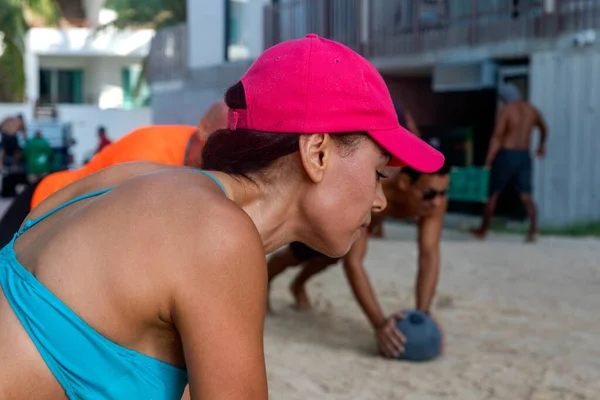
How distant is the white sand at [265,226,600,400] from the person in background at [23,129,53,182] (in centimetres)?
1019

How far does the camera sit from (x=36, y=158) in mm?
15914

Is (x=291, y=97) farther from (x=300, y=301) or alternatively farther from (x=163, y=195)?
(x=300, y=301)

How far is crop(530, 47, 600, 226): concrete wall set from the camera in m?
9.53

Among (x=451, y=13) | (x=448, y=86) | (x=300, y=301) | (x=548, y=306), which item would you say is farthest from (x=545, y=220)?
(x=300, y=301)

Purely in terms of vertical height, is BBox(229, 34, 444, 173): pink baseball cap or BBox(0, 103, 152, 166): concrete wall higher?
BBox(229, 34, 444, 173): pink baseball cap

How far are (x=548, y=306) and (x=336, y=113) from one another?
14.6ft

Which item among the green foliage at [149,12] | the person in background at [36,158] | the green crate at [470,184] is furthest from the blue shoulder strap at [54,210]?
the green foliage at [149,12]

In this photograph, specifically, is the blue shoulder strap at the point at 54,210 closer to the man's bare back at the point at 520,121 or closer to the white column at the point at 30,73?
the man's bare back at the point at 520,121

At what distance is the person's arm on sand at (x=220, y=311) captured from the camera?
1.29m

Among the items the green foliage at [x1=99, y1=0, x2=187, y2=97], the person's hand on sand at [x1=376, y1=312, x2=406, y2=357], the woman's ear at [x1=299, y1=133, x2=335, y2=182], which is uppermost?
the green foliage at [x1=99, y1=0, x2=187, y2=97]

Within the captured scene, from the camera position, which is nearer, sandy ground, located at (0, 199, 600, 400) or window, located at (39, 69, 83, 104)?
sandy ground, located at (0, 199, 600, 400)

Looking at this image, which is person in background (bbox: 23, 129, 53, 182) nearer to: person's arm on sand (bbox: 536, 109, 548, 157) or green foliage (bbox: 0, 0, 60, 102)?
person's arm on sand (bbox: 536, 109, 548, 157)

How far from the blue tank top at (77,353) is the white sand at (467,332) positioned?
88.3 inches

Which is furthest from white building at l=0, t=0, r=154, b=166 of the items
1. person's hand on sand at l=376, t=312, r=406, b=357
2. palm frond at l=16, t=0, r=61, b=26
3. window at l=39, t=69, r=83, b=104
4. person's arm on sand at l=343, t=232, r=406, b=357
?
person's hand on sand at l=376, t=312, r=406, b=357
